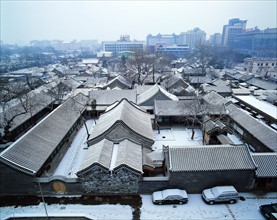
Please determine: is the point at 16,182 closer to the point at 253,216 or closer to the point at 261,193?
the point at 253,216

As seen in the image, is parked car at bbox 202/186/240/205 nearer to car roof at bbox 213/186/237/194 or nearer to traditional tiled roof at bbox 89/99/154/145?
car roof at bbox 213/186/237/194

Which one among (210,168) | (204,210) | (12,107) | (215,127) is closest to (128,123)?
(210,168)

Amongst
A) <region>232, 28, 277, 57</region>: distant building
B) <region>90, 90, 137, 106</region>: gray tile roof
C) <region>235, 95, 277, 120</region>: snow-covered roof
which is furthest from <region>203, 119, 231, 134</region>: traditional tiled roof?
<region>232, 28, 277, 57</region>: distant building

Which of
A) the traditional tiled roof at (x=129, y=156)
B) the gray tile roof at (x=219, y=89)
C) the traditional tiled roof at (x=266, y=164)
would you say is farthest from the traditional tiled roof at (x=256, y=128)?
the traditional tiled roof at (x=129, y=156)

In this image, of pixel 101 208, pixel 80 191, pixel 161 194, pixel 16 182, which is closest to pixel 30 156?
pixel 16 182

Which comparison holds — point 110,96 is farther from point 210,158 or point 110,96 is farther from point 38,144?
point 210,158
